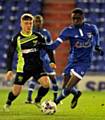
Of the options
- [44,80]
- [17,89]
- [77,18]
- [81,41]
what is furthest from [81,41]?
[17,89]

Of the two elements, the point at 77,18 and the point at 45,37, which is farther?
the point at 45,37

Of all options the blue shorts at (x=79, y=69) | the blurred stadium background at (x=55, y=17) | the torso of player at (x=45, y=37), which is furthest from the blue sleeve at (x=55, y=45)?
the blurred stadium background at (x=55, y=17)

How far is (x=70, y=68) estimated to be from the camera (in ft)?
39.9

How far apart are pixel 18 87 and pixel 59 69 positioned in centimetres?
1301

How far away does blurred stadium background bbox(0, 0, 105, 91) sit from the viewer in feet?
82.7

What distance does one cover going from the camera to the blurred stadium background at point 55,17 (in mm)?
25203

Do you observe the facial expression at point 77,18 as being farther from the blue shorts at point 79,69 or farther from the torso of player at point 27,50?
the torso of player at point 27,50

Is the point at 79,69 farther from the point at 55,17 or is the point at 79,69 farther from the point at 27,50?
the point at 55,17

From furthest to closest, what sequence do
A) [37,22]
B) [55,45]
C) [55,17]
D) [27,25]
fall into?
[55,17]
[37,22]
[55,45]
[27,25]

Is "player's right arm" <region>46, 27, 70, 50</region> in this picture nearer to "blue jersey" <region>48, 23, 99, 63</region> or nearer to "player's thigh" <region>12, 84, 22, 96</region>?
"blue jersey" <region>48, 23, 99, 63</region>

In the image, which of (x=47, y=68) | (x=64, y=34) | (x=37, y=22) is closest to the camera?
(x=64, y=34)

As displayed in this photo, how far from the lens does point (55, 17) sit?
2578 centimetres

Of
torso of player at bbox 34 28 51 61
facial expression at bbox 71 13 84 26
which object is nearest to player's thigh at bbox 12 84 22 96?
facial expression at bbox 71 13 84 26

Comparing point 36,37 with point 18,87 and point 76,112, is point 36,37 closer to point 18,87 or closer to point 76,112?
point 18,87
